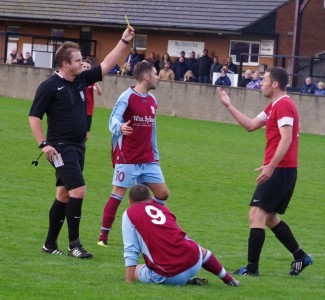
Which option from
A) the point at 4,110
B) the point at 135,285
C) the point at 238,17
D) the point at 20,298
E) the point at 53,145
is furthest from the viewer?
the point at 238,17

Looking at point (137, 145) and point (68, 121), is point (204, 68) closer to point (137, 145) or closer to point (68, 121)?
point (137, 145)

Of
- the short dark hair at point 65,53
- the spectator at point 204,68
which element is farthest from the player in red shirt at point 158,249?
the spectator at point 204,68

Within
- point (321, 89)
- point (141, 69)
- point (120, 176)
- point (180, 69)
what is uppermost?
point (141, 69)

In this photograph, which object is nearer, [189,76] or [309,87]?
[309,87]

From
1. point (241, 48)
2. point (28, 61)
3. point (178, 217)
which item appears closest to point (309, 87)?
point (241, 48)

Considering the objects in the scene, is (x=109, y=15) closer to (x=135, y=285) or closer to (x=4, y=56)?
(x=4, y=56)

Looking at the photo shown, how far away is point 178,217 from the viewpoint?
1388 centimetres

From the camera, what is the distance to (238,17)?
4512 cm

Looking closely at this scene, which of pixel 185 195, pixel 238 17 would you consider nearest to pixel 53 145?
pixel 185 195

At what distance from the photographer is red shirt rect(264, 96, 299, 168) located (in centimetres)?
955

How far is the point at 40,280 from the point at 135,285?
0.80 m

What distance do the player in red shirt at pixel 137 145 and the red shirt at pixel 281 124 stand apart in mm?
1787

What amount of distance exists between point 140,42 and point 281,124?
4013 centimetres

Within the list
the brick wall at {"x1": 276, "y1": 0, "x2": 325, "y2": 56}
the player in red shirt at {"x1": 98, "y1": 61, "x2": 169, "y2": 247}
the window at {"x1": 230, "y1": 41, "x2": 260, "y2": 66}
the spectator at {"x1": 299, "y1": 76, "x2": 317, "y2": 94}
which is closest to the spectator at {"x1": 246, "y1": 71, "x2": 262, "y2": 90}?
the spectator at {"x1": 299, "y1": 76, "x2": 317, "y2": 94}
